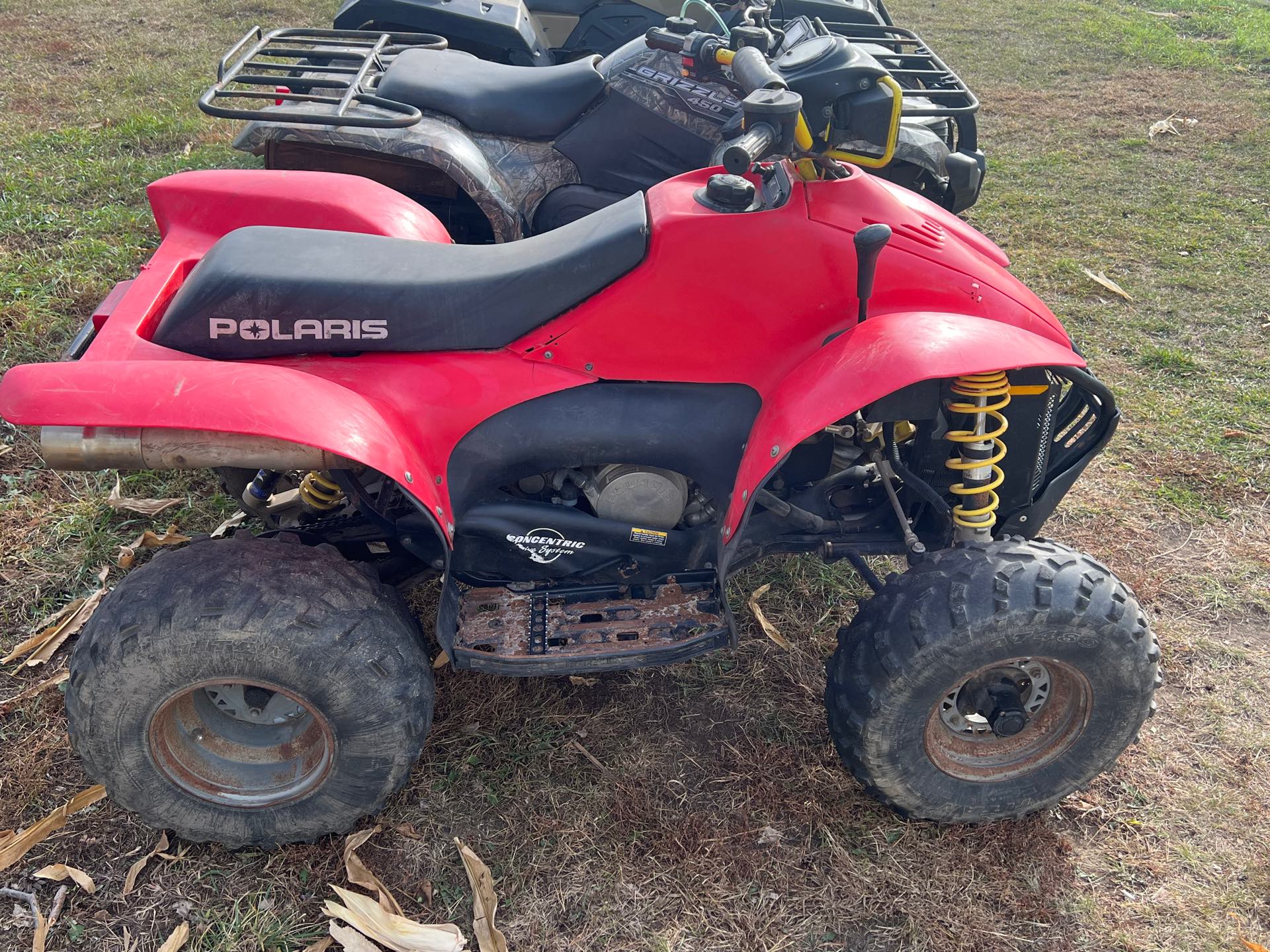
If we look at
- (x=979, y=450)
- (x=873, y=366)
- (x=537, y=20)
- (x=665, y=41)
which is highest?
(x=665, y=41)

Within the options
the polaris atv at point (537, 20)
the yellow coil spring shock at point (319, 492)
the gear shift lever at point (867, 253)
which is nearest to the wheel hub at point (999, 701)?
the gear shift lever at point (867, 253)

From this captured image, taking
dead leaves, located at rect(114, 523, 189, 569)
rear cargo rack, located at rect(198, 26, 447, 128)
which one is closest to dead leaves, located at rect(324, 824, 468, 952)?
dead leaves, located at rect(114, 523, 189, 569)

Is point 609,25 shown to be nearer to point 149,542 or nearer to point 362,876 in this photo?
point 149,542

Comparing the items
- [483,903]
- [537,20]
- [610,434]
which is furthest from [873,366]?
[537,20]

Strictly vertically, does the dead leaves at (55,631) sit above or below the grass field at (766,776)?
below

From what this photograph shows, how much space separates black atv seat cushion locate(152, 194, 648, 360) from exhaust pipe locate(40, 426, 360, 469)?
0.37 metres

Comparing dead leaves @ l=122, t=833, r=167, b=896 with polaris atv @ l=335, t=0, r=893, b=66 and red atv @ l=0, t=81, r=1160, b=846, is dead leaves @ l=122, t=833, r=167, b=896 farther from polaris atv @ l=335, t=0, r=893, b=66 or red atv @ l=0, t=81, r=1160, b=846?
polaris atv @ l=335, t=0, r=893, b=66

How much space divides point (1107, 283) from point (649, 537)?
440 cm

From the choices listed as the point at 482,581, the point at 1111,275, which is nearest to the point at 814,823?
the point at 482,581

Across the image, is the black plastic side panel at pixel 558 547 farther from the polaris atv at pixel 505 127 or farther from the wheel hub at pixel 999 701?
the polaris atv at pixel 505 127

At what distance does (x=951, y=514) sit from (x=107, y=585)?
299 centimetres

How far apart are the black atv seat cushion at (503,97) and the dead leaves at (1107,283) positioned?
11.1 ft

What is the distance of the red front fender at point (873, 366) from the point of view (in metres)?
2.30

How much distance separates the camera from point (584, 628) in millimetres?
2781
